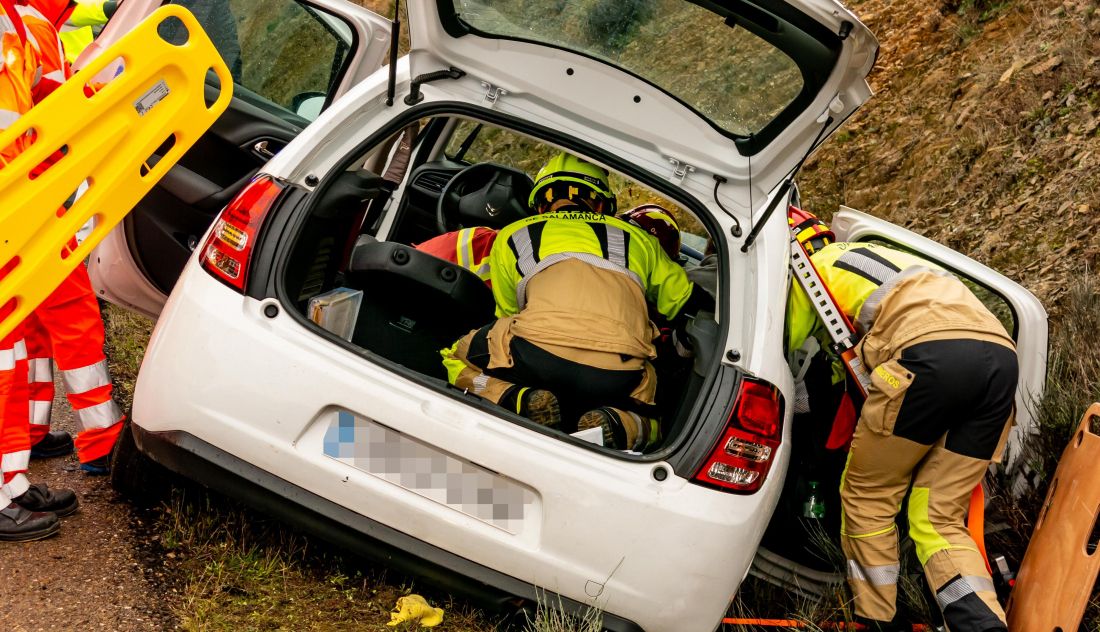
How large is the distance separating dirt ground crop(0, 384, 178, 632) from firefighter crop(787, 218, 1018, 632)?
7.29ft

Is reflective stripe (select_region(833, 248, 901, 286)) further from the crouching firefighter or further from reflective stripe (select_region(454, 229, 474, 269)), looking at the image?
reflective stripe (select_region(454, 229, 474, 269))

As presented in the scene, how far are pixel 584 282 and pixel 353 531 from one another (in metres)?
1.11

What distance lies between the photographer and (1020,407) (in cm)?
366

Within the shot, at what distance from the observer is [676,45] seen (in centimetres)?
319

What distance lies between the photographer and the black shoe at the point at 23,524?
3.23m

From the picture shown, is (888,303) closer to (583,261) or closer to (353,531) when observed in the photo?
(583,261)

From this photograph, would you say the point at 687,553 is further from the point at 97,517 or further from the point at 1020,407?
the point at 97,517

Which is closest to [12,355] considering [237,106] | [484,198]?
[237,106]

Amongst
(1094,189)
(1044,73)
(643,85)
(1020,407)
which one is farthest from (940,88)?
(643,85)

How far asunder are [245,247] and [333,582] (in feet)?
3.64

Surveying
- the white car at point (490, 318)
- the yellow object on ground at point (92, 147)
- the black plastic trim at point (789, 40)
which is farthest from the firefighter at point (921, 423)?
the yellow object on ground at point (92, 147)

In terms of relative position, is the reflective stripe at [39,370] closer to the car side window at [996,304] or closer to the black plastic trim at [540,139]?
the black plastic trim at [540,139]

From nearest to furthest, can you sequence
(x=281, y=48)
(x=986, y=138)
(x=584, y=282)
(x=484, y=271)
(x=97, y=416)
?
(x=584, y=282) < (x=97, y=416) < (x=484, y=271) < (x=281, y=48) < (x=986, y=138)

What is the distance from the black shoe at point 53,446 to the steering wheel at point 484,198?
71.8 inches
